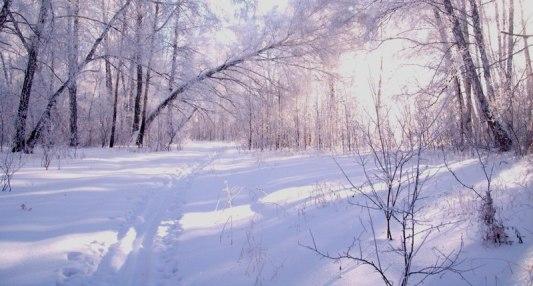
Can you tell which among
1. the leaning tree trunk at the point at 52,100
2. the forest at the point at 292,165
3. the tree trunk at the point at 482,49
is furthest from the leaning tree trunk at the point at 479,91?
the leaning tree trunk at the point at 52,100

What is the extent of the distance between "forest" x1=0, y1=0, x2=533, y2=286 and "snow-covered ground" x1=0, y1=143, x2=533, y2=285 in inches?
1.0

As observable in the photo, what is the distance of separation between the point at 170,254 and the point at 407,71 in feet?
29.0

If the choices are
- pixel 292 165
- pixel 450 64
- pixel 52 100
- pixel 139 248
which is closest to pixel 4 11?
pixel 52 100

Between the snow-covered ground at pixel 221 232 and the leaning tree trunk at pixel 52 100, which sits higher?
the leaning tree trunk at pixel 52 100

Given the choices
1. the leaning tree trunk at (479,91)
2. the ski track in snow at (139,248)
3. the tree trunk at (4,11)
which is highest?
the tree trunk at (4,11)

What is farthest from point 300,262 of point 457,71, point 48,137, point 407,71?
point 48,137

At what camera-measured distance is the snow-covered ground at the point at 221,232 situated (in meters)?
3.33

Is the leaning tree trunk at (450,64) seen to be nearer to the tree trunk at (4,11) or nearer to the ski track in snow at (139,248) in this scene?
the ski track in snow at (139,248)

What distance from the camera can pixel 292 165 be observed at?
37.4 ft

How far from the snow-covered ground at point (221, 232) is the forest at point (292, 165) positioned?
26 mm

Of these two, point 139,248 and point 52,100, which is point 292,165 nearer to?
point 139,248

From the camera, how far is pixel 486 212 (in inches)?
140

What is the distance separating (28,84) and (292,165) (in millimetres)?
9090

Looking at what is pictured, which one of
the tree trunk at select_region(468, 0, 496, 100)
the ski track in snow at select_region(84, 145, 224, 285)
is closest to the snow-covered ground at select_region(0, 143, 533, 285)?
the ski track in snow at select_region(84, 145, 224, 285)
